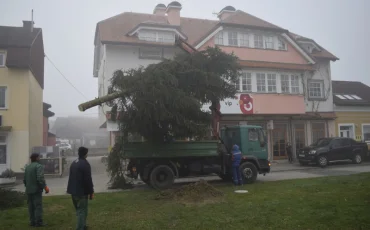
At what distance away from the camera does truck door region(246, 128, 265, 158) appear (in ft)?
45.6

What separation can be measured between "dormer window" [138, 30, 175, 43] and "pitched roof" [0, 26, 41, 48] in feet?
24.5

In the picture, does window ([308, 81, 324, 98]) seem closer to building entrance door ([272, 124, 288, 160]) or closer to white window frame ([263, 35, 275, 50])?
building entrance door ([272, 124, 288, 160])

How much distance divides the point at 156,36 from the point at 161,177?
1401cm

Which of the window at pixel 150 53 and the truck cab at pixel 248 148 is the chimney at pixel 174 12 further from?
the truck cab at pixel 248 148

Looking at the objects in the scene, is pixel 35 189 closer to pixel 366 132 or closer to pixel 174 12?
pixel 174 12

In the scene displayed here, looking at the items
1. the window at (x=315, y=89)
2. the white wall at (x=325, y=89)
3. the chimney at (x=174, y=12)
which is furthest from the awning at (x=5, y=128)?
the window at (x=315, y=89)

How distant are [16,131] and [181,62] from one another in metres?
12.4

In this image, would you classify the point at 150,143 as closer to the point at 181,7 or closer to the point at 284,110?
the point at 284,110

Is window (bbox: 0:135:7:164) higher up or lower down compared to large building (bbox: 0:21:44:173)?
lower down

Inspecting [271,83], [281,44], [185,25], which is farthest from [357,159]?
[185,25]

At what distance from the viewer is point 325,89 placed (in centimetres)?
2645

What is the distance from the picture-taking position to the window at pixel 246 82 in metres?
23.6

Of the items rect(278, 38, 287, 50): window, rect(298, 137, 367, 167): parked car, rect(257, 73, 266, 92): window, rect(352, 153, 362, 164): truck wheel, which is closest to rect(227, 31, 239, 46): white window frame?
rect(257, 73, 266, 92): window

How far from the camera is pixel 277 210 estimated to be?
8.00m
